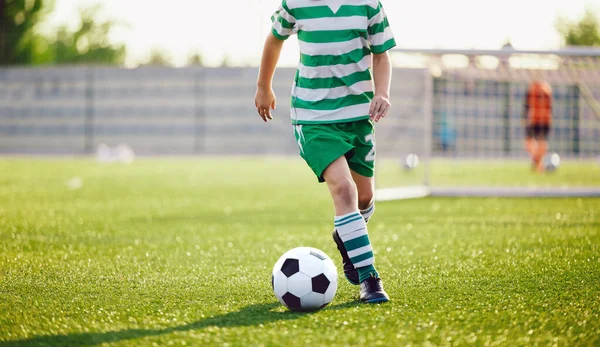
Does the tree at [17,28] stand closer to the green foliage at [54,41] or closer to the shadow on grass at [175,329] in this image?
the green foliage at [54,41]

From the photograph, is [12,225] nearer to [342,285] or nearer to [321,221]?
[321,221]

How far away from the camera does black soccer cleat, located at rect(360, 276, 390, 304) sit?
9.25 feet

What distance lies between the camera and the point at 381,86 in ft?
9.93

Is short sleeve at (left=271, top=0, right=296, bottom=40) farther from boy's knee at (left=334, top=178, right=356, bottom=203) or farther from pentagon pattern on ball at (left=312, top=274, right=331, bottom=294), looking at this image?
pentagon pattern on ball at (left=312, top=274, right=331, bottom=294)

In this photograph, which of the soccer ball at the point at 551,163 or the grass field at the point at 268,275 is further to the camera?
the soccer ball at the point at 551,163

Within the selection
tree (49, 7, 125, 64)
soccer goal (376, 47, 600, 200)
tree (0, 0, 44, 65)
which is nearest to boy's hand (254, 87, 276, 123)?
soccer goal (376, 47, 600, 200)

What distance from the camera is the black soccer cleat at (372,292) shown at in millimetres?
2820

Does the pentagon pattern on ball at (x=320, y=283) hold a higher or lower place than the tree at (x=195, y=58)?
lower

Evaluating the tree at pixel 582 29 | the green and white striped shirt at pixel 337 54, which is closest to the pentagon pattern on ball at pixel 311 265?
the green and white striped shirt at pixel 337 54

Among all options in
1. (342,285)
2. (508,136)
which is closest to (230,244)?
(342,285)

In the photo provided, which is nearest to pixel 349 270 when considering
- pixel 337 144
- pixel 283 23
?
pixel 337 144

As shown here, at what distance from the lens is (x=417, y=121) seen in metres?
20.9

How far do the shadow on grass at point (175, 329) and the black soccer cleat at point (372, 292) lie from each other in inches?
12.2

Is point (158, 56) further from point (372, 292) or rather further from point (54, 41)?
point (372, 292)
